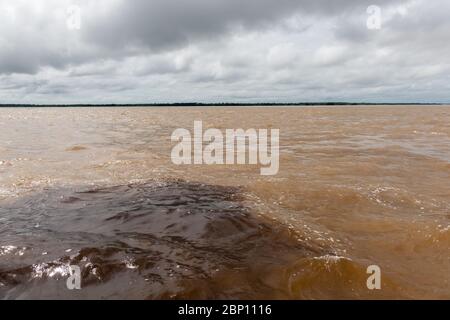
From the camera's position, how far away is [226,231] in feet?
18.9

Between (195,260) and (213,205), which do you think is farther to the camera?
(213,205)

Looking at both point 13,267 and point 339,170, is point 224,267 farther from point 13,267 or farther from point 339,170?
point 339,170

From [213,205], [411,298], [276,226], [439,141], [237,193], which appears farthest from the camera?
[439,141]

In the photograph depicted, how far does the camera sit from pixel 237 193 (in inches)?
320

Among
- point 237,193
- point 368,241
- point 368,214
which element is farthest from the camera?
point 237,193

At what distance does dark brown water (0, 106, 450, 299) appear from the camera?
4.12 m

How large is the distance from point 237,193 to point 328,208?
217 centimetres

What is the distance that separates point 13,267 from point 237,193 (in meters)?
4.80

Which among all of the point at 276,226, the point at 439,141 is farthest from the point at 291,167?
the point at 439,141

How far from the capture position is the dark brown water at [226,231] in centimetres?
412

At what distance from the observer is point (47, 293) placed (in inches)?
155

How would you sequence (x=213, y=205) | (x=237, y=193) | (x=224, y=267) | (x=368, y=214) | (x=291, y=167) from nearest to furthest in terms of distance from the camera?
(x=224, y=267) < (x=368, y=214) < (x=213, y=205) < (x=237, y=193) < (x=291, y=167)

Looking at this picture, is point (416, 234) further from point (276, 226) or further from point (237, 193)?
point (237, 193)

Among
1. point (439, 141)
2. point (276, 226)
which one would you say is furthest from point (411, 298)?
point (439, 141)
